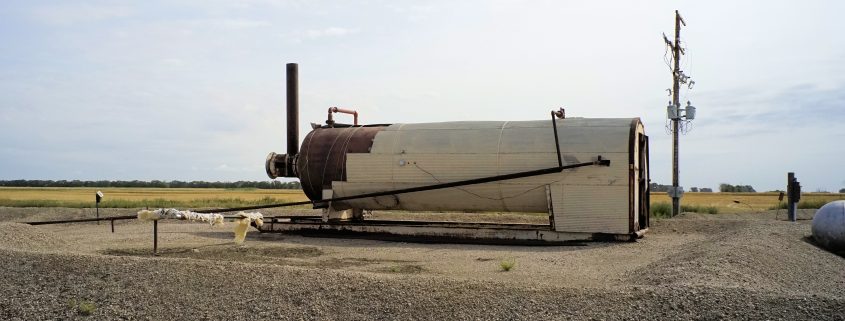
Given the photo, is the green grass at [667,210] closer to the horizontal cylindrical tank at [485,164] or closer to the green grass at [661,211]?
the green grass at [661,211]

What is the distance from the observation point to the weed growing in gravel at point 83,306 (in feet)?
28.0

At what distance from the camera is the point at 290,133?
63.5 feet

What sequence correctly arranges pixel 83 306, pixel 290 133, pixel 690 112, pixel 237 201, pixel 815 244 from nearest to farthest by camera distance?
pixel 83 306 < pixel 815 244 < pixel 290 133 < pixel 690 112 < pixel 237 201

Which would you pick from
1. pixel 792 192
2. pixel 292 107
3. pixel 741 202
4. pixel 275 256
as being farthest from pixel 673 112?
pixel 741 202

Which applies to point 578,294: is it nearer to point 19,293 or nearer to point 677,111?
point 19,293

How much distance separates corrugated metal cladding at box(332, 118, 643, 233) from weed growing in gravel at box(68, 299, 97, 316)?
9.21m

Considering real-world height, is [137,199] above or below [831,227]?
below

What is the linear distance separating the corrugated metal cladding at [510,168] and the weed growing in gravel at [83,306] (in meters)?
9.21

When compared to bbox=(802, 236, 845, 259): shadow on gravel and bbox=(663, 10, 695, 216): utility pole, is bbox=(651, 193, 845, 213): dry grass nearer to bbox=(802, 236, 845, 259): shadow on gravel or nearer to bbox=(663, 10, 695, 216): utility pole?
bbox=(663, 10, 695, 216): utility pole

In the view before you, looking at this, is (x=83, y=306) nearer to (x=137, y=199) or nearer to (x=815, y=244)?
(x=815, y=244)

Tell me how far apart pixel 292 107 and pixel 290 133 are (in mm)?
674

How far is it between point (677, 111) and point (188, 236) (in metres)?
16.9

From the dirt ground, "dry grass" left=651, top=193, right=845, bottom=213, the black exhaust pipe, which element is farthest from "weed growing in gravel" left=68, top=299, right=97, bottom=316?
"dry grass" left=651, top=193, right=845, bottom=213

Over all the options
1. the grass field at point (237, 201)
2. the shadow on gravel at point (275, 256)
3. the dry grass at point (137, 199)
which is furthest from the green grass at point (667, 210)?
the dry grass at point (137, 199)
